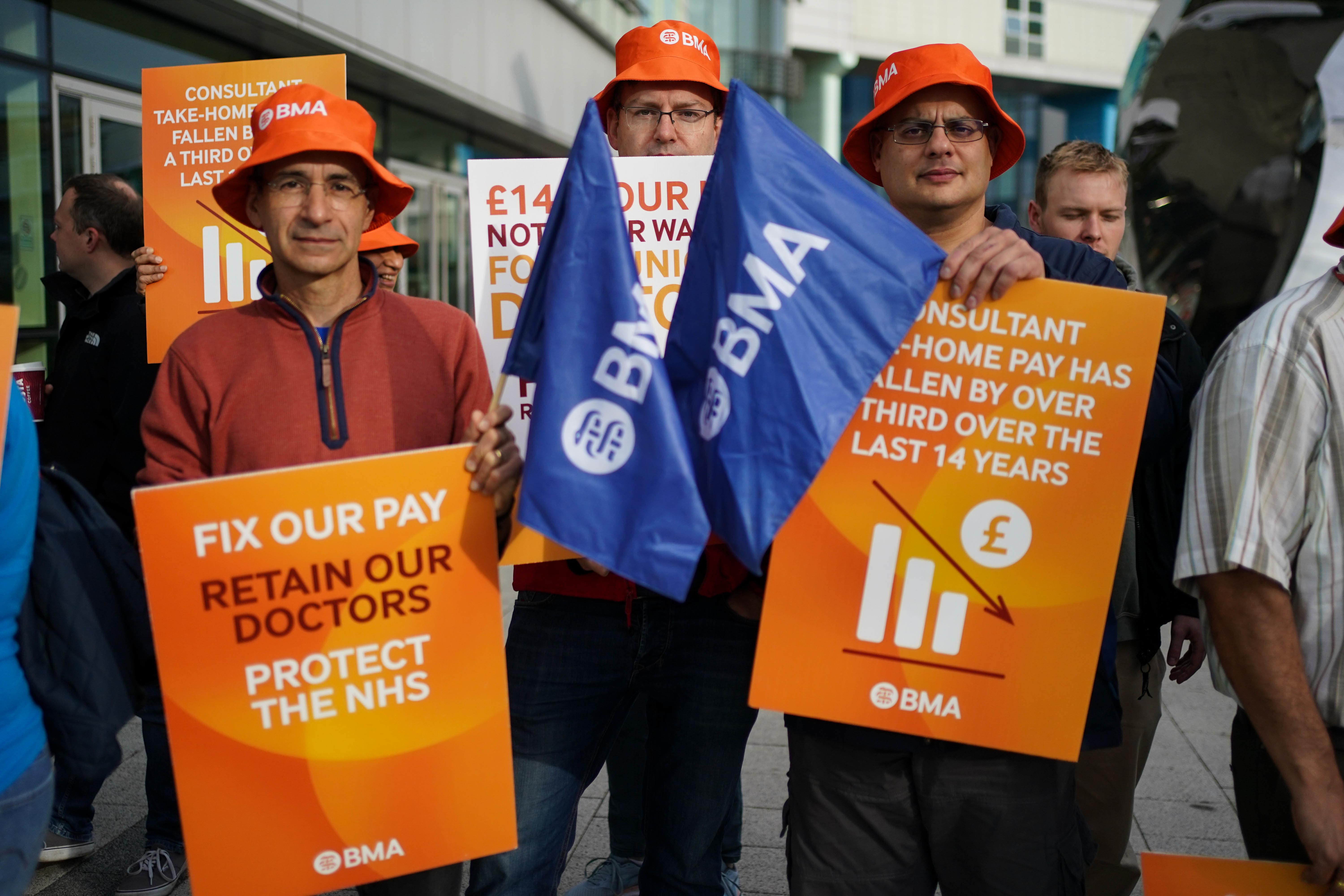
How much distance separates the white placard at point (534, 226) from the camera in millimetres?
2699

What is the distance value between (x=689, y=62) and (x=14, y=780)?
85.7 inches

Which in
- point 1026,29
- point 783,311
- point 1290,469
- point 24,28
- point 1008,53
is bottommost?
point 1290,469

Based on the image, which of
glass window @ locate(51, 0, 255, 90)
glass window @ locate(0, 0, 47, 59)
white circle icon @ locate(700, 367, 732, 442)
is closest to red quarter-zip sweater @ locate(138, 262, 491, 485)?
white circle icon @ locate(700, 367, 732, 442)

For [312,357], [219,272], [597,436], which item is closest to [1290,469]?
[597,436]

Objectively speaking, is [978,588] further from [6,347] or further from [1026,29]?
[1026,29]

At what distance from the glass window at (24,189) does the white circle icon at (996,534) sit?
266 inches

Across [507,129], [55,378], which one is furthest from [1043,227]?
[507,129]

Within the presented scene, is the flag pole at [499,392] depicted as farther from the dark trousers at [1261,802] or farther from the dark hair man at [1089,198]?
the dark hair man at [1089,198]

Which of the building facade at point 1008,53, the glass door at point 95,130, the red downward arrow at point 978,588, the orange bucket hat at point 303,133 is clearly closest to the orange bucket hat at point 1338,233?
the red downward arrow at point 978,588

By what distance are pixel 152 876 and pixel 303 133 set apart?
2501mm

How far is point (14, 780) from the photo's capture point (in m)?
1.96

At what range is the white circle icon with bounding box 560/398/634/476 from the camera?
2.03m

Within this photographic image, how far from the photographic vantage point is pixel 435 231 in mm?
13266

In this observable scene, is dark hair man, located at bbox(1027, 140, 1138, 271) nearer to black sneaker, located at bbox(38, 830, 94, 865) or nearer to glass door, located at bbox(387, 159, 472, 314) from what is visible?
black sneaker, located at bbox(38, 830, 94, 865)
